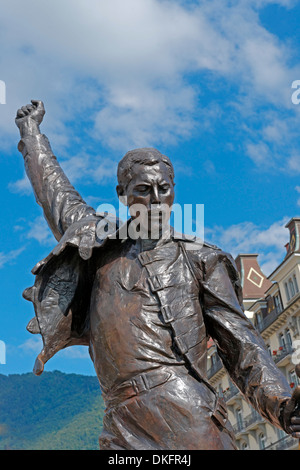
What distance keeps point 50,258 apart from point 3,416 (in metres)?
107

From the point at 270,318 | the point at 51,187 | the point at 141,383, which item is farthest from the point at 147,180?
the point at 270,318

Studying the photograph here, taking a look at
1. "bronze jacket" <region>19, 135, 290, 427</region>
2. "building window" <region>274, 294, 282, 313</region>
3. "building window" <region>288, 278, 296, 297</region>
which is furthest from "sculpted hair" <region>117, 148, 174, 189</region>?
"building window" <region>274, 294, 282, 313</region>

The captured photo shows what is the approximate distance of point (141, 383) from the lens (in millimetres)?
2875

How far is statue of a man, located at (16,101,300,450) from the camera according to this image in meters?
2.80

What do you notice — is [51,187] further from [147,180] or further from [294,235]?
[294,235]

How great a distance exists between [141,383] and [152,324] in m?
0.32

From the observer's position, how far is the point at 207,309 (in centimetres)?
327

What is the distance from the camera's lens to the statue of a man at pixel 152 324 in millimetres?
2799

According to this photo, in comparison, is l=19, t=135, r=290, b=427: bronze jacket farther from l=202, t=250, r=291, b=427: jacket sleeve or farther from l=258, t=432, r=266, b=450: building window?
l=258, t=432, r=266, b=450: building window

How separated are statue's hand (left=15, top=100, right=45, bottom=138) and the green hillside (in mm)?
80096

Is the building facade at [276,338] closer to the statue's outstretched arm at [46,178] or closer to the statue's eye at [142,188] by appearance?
the statue's outstretched arm at [46,178]

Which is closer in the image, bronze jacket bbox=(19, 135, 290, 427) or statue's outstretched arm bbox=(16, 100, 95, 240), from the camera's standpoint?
bronze jacket bbox=(19, 135, 290, 427)

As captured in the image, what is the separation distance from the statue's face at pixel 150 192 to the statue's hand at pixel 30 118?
1.27m
